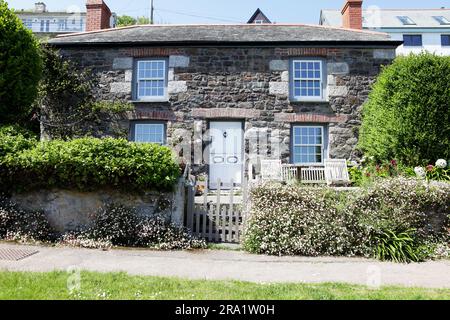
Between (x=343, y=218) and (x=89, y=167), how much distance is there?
4.80 meters

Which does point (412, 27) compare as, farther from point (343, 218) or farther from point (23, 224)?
point (23, 224)

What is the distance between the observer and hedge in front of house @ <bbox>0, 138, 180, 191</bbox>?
277 inches

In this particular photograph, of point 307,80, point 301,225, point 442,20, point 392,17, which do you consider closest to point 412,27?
point 392,17

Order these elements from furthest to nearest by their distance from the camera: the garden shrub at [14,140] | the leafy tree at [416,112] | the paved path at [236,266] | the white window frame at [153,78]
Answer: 1. the white window frame at [153,78]
2. the leafy tree at [416,112]
3. the garden shrub at [14,140]
4. the paved path at [236,266]

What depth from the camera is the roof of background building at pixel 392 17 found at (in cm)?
3659

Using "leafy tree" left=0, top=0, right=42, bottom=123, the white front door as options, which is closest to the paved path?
"leafy tree" left=0, top=0, right=42, bottom=123

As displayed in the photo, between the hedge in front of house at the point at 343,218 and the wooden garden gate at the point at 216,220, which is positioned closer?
the hedge in front of house at the point at 343,218

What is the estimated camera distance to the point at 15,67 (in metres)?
8.54

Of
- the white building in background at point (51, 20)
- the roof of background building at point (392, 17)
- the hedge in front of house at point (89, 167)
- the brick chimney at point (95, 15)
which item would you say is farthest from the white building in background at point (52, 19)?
the hedge in front of house at point (89, 167)

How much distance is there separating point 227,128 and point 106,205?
623 cm

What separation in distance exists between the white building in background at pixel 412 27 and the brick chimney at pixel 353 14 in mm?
21363

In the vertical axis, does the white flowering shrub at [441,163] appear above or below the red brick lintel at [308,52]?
below

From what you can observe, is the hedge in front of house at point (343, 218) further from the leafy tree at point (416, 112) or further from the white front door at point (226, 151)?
the white front door at point (226, 151)

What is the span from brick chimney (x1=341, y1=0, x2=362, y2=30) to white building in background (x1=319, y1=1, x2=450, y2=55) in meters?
21.4
